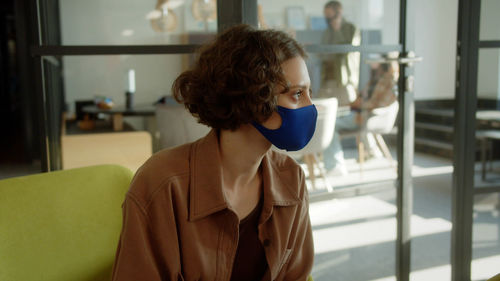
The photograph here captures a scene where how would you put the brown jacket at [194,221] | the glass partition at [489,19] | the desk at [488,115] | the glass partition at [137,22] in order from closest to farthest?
the brown jacket at [194,221], the glass partition at [137,22], the glass partition at [489,19], the desk at [488,115]

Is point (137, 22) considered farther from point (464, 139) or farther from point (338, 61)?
point (464, 139)

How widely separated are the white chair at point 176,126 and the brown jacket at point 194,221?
75 cm

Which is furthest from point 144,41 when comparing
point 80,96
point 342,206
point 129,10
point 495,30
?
point 495,30

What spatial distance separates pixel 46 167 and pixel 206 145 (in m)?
0.88

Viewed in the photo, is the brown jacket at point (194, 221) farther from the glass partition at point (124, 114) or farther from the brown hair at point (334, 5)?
the brown hair at point (334, 5)

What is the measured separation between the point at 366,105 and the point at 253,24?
75cm

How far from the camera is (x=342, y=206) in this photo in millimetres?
2430

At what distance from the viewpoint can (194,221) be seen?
1239 millimetres

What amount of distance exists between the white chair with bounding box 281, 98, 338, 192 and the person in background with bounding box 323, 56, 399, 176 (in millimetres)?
32

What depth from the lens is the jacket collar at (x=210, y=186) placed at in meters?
1.24

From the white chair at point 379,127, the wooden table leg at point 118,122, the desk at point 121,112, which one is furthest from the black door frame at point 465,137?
the wooden table leg at point 118,122

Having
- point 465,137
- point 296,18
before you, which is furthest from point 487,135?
point 296,18

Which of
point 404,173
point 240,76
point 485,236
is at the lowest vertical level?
point 485,236

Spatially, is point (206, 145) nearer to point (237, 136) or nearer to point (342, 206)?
point (237, 136)
